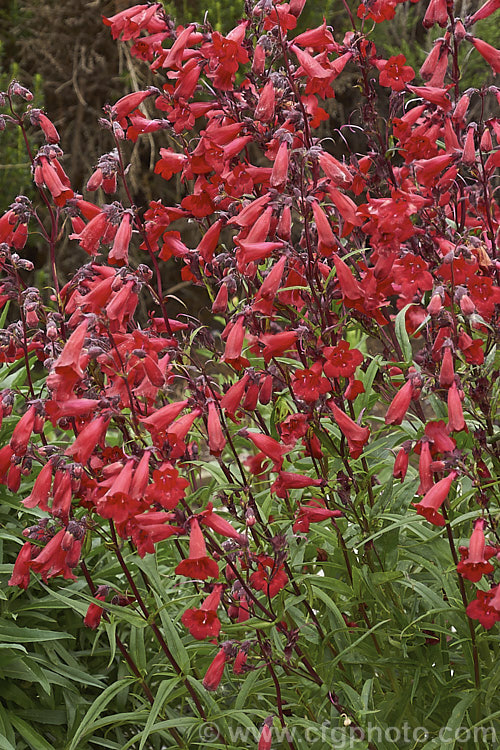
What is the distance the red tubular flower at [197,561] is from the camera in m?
1.98

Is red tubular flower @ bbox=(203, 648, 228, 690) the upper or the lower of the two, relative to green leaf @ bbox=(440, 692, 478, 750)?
upper

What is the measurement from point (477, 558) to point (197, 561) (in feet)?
2.21

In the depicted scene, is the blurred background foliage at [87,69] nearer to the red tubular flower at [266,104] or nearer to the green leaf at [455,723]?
the red tubular flower at [266,104]

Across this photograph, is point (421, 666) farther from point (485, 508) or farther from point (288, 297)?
point (288, 297)

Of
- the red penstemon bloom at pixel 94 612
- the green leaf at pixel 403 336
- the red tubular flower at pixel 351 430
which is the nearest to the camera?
the red tubular flower at pixel 351 430

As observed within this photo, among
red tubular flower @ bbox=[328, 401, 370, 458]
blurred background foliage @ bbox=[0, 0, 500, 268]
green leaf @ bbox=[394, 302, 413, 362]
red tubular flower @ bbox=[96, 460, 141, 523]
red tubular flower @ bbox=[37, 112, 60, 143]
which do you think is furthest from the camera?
blurred background foliage @ bbox=[0, 0, 500, 268]

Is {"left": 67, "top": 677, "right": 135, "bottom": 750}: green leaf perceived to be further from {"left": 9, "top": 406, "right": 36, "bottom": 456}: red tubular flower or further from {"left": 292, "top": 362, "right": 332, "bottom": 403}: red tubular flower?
{"left": 292, "top": 362, "right": 332, "bottom": 403}: red tubular flower

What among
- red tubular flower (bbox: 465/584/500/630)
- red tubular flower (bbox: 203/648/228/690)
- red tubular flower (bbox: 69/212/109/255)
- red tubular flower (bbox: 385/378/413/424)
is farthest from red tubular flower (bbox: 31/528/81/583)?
red tubular flower (bbox: 465/584/500/630)

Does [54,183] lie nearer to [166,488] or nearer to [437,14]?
[166,488]

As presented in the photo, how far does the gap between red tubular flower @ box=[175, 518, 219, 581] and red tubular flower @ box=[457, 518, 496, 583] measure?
23.8 inches

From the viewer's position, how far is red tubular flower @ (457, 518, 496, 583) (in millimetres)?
1954

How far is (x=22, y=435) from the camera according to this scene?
2.23 metres

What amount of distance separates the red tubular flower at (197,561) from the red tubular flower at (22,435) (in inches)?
21.4

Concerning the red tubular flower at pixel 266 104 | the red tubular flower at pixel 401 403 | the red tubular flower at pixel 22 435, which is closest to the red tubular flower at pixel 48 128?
the red tubular flower at pixel 266 104
